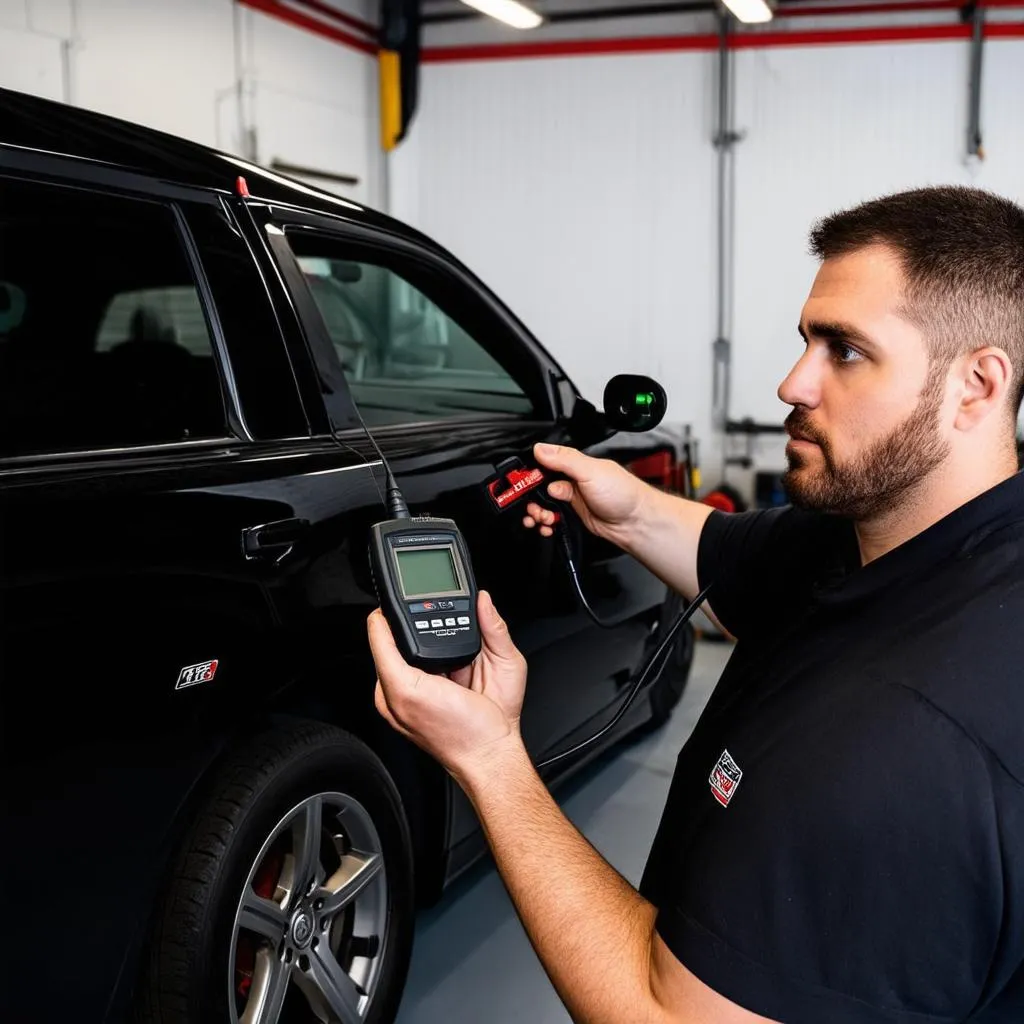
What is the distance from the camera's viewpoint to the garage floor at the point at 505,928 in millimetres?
2383

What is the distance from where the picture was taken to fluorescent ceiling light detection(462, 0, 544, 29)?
20.2 ft

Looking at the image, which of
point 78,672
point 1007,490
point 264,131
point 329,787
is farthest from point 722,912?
point 264,131

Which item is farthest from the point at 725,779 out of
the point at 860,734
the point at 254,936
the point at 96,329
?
the point at 96,329

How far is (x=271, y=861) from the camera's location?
1890 millimetres

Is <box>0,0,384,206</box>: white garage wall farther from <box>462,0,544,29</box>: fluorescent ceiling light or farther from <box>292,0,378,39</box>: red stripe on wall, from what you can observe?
<box>462,0,544,29</box>: fluorescent ceiling light

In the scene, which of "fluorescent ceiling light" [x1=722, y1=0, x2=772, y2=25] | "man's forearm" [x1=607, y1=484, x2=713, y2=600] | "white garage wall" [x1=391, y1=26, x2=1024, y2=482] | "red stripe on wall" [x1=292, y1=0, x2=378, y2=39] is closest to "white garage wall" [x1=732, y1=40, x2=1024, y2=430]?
"white garage wall" [x1=391, y1=26, x2=1024, y2=482]

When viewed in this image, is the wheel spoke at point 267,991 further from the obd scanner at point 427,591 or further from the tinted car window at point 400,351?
the tinted car window at point 400,351

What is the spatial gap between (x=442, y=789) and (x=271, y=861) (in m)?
0.45

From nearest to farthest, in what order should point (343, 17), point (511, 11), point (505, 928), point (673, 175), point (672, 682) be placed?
point (505, 928) → point (672, 682) → point (511, 11) → point (673, 175) → point (343, 17)

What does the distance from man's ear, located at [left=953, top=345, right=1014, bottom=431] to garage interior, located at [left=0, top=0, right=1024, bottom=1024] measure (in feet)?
14.0

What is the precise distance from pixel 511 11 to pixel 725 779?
602 cm

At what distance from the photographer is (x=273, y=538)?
1.73m

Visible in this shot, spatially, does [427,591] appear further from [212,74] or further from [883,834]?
[212,74]

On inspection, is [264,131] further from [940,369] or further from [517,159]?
[940,369]
